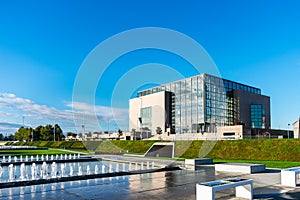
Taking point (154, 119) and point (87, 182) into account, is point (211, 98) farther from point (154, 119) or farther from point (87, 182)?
point (87, 182)

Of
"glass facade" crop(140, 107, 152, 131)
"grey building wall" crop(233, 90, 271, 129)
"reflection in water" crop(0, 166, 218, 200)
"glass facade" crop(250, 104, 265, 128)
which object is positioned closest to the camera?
"reflection in water" crop(0, 166, 218, 200)

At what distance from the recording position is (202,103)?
194 ft

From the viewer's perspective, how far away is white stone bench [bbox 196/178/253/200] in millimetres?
7147

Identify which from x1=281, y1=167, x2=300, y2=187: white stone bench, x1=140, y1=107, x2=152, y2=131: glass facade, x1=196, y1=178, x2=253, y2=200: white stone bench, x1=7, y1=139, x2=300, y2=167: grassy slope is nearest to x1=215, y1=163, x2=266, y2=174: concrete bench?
x1=281, y1=167, x2=300, y2=187: white stone bench

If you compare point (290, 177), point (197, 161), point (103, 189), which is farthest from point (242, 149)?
point (103, 189)

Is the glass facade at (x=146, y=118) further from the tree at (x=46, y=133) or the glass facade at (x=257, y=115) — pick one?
the tree at (x=46, y=133)

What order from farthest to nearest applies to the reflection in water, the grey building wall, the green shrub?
1. the grey building wall
2. the green shrub
3. the reflection in water

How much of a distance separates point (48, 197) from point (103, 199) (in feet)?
6.23

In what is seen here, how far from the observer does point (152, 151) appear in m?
33.9

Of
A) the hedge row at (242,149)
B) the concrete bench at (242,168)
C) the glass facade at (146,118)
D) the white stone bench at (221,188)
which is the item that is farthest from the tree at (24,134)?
the white stone bench at (221,188)

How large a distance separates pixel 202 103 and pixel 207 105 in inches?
51.2

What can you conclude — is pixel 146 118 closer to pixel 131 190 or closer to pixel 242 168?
pixel 242 168

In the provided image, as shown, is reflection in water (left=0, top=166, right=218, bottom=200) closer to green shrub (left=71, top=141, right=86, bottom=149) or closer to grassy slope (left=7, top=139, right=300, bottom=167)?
grassy slope (left=7, top=139, right=300, bottom=167)

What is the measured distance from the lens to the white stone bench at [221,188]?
7147 mm
